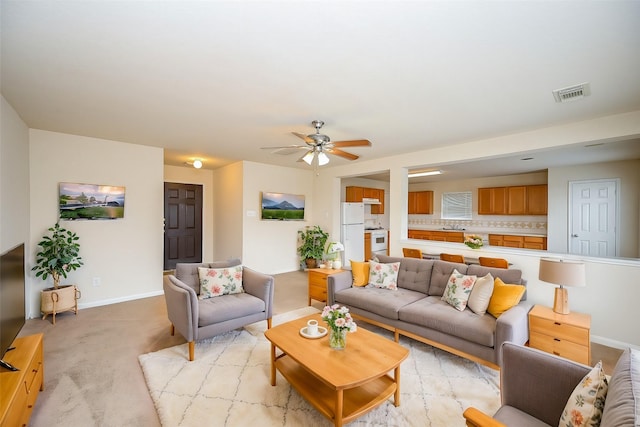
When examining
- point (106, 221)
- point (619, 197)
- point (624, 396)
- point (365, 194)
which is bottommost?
point (624, 396)

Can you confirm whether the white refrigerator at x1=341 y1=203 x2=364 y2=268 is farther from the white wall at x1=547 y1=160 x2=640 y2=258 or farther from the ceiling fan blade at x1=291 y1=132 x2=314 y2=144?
the white wall at x1=547 y1=160 x2=640 y2=258

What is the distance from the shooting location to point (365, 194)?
24.5 feet

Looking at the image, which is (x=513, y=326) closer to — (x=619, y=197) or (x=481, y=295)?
(x=481, y=295)

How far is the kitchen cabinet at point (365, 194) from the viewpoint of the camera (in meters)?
7.18

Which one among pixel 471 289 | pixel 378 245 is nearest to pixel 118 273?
pixel 471 289

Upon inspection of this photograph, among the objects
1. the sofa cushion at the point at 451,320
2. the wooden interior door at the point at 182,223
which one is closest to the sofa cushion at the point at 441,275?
the sofa cushion at the point at 451,320

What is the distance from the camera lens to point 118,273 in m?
4.34

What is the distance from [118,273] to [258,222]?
8.44 feet

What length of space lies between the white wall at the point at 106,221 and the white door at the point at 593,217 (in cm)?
773

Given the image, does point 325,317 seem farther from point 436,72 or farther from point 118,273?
point 118,273

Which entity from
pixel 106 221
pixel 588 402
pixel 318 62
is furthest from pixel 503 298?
pixel 106 221

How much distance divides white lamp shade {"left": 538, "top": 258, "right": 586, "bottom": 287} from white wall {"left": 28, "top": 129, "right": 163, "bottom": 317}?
17.2 ft

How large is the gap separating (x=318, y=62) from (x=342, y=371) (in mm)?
2130

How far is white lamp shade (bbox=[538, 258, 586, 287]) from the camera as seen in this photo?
249 cm
